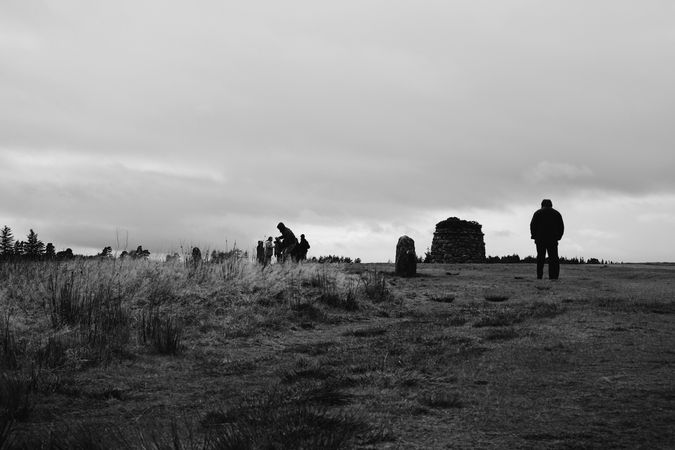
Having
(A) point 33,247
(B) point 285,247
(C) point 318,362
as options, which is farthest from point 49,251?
(C) point 318,362

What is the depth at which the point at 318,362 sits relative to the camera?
7602 mm

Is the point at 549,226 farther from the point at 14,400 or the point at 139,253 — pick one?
the point at 14,400

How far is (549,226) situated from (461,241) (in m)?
12.2

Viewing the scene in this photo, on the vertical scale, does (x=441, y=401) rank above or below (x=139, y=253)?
below

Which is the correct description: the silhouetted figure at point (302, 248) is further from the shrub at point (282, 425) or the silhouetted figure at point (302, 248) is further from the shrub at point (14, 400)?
the shrub at point (282, 425)

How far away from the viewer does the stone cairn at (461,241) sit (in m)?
28.6

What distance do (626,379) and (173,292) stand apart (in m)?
8.62

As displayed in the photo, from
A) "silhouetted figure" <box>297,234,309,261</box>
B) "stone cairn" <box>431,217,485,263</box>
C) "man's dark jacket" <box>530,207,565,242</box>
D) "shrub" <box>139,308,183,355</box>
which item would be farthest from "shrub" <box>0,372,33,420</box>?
"stone cairn" <box>431,217,485,263</box>

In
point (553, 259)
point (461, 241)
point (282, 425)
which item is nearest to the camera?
point (282, 425)

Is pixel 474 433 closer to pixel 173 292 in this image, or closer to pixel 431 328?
pixel 431 328

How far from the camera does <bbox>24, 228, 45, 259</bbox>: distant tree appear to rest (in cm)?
1522

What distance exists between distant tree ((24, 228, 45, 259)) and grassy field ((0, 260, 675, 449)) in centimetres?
145

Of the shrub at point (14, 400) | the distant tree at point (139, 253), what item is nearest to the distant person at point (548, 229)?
the distant tree at point (139, 253)

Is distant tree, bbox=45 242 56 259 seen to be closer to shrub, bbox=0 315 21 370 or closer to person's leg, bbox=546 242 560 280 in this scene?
shrub, bbox=0 315 21 370
